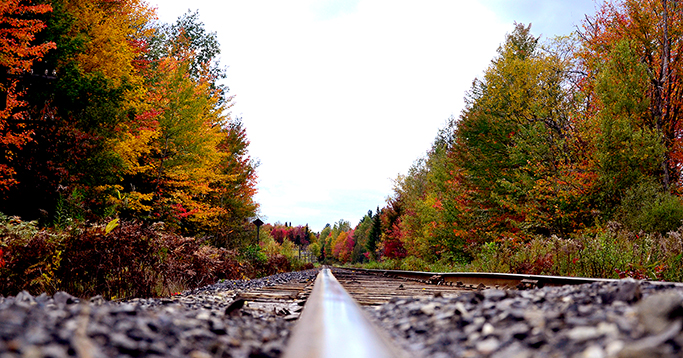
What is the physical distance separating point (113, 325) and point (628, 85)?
1615 cm

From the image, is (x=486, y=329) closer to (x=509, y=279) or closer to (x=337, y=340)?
(x=337, y=340)

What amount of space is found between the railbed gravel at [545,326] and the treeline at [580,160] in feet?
18.1

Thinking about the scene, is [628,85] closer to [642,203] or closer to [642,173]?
[642,173]

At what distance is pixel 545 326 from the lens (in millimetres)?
1701

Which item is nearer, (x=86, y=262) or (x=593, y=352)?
(x=593, y=352)

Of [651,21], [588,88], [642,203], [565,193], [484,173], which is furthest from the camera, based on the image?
[484,173]

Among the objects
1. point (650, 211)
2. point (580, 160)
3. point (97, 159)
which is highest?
point (580, 160)

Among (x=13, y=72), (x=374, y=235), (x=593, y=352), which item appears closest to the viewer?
(x=593, y=352)

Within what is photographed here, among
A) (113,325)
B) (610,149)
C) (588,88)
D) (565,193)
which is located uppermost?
(588,88)

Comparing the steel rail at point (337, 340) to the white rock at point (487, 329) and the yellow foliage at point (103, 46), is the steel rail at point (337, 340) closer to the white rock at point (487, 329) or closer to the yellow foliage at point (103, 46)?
the white rock at point (487, 329)

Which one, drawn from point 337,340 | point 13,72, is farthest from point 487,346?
point 13,72

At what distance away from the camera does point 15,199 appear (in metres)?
11.0

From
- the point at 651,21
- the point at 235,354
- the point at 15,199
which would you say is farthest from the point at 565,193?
the point at 15,199

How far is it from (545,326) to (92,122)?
14703 mm
